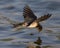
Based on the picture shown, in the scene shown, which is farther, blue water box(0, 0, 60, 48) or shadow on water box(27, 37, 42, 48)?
blue water box(0, 0, 60, 48)

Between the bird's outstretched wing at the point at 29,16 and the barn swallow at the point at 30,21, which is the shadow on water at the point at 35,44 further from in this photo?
the bird's outstretched wing at the point at 29,16

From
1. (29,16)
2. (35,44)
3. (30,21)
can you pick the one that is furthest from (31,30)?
(35,44)

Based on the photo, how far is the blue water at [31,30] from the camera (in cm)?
898

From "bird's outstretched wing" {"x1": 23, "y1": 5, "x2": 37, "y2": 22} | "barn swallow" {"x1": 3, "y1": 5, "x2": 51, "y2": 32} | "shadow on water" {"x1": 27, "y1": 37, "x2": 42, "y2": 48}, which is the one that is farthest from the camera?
"bird's outstretched wing" {"x1": 23, "y1": 5, "x2": 37, "y2": 22}

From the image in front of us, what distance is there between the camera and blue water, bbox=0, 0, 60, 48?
898cm

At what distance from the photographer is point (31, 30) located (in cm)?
1023

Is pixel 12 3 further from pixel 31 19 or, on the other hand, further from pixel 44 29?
pixel 31 19

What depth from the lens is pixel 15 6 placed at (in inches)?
484

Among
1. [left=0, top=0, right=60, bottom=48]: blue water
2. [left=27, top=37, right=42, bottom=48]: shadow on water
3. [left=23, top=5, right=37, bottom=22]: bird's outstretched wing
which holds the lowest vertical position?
[left=27, top=37, right=42, bottom=48]: shadow on water

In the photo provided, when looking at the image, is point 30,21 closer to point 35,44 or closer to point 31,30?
point 35,44

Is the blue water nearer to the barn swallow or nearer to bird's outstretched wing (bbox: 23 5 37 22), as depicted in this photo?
the barn swallow

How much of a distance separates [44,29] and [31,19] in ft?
3.81

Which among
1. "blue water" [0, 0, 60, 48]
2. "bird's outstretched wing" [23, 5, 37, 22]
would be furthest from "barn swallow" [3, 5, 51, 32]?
"blue water" [0, 0, 60, 48]

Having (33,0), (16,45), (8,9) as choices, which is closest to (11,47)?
(16,45)
